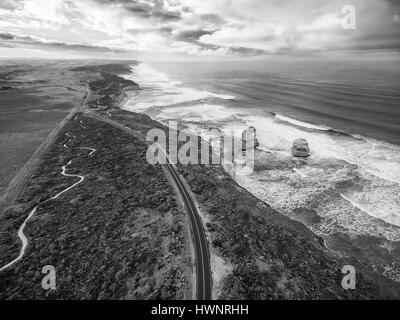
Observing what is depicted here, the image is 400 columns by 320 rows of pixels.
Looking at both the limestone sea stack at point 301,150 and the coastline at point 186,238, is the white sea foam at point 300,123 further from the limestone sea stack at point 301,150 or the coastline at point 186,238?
the coastline at point 186,238

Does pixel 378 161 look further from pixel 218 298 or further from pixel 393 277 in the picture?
pixel 218 298

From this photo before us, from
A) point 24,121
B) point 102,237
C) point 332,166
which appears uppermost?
point 24,121

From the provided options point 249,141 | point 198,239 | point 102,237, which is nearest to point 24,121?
point 102,237

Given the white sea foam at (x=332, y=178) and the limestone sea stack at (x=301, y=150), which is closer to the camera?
the white sea foam at (x=332, y=178)

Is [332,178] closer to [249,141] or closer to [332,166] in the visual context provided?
[332,166]

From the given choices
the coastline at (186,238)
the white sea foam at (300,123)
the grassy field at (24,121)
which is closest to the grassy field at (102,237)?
the coastline at (186,238)

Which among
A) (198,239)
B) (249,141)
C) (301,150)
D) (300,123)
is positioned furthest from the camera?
(300,123)

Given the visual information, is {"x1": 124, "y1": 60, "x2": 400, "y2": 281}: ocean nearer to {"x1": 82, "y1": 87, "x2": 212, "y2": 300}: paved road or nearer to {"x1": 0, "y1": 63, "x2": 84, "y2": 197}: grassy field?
{"x1": 82, "y1": 87, "x2": 212, "y2": 300}: paved road

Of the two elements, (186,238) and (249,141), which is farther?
(249,141)

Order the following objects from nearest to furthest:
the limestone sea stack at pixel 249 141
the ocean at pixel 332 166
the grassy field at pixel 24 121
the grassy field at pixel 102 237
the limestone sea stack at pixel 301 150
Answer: the grassy field at pixel 102 237 → the ocean at pixel 332 166 → the grassy field at pixel 24 121 → the limestone sea stack at pixel 301 150 → the limestone sea stack at pixel 249 141

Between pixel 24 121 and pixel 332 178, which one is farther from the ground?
pixel 24 121

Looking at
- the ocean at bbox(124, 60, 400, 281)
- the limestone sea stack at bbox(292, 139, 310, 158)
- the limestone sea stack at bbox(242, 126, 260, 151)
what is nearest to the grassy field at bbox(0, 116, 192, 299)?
the ocean at bbox(124, 60, 400, 281)

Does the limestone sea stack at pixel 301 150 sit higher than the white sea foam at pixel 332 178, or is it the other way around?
the limestone sea stack at pixel 301 150
